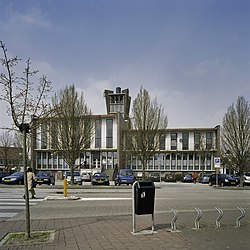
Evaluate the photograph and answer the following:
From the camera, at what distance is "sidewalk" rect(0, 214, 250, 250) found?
7141 millimetres

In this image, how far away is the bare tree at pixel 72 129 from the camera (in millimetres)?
30703

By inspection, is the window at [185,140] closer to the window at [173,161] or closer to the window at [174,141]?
the window at [174,141]

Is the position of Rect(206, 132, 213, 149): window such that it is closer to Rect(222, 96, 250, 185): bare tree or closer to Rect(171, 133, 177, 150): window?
Rect(171, 133, 177, 150): window

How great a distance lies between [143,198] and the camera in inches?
334

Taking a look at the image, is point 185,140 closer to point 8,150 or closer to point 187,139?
point 187,139

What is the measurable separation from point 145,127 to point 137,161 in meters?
26.1

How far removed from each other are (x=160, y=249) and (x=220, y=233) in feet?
7.41

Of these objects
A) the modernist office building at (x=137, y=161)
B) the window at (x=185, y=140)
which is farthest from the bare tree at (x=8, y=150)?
the window at (x=185, y=140)

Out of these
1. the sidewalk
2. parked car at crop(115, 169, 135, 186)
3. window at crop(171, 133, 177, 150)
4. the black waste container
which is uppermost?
window at crop(171, 133, 177, 150)

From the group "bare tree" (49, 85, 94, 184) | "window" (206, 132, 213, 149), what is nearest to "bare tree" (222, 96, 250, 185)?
"bare tree" (49, 85, 94, 184)

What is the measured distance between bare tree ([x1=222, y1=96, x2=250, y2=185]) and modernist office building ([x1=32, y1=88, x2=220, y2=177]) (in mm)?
25120

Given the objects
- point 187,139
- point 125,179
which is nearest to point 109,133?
point 187,139

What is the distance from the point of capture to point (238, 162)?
31.7 m

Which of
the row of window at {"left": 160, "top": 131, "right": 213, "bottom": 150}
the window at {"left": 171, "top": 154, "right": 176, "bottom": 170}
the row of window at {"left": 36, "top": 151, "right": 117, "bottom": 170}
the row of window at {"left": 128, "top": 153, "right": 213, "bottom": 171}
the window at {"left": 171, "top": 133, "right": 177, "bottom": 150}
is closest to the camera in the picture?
the row of window at {"left": 36, "top": 151, "right": 117, "bottom": 170}
